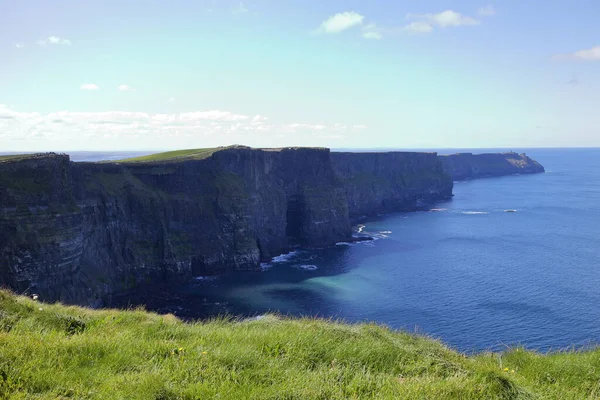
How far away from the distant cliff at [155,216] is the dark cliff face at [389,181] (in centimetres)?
3103

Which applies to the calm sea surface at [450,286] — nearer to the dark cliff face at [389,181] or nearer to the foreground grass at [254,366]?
the foreground grass at [254,366]

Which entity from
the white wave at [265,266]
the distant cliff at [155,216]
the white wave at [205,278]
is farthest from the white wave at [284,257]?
the white wave at [205,278]

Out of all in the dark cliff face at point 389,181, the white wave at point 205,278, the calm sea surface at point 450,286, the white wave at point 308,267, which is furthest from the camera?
the dark cliff face at point 389,181

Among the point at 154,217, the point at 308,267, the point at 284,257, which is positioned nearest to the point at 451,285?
the point at 308,267

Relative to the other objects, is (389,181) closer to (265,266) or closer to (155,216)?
(265,266)

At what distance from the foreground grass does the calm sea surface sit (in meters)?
21.3

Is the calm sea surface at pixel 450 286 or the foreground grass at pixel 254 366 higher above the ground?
the foreground grass at pixel 254 366

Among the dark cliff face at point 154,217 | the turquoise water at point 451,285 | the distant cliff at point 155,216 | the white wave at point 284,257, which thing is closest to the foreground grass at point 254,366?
the turquoise water at point 451,285

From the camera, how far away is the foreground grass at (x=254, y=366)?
7.94 meters

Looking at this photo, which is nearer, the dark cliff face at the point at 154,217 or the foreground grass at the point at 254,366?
the foreground grass at the point at 254,366

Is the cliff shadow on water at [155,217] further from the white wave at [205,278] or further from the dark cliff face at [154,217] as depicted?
the white wave at [205,278]

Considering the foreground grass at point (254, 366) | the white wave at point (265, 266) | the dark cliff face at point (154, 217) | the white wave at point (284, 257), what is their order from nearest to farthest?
→ the foreground grass at point (254, 366)
the dark cliff face at point (154, 217)
the white wave at point (265, 266)
the white wave at point (284, 257)

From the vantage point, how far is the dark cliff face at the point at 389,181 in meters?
136

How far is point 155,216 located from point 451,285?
47.5 metres
